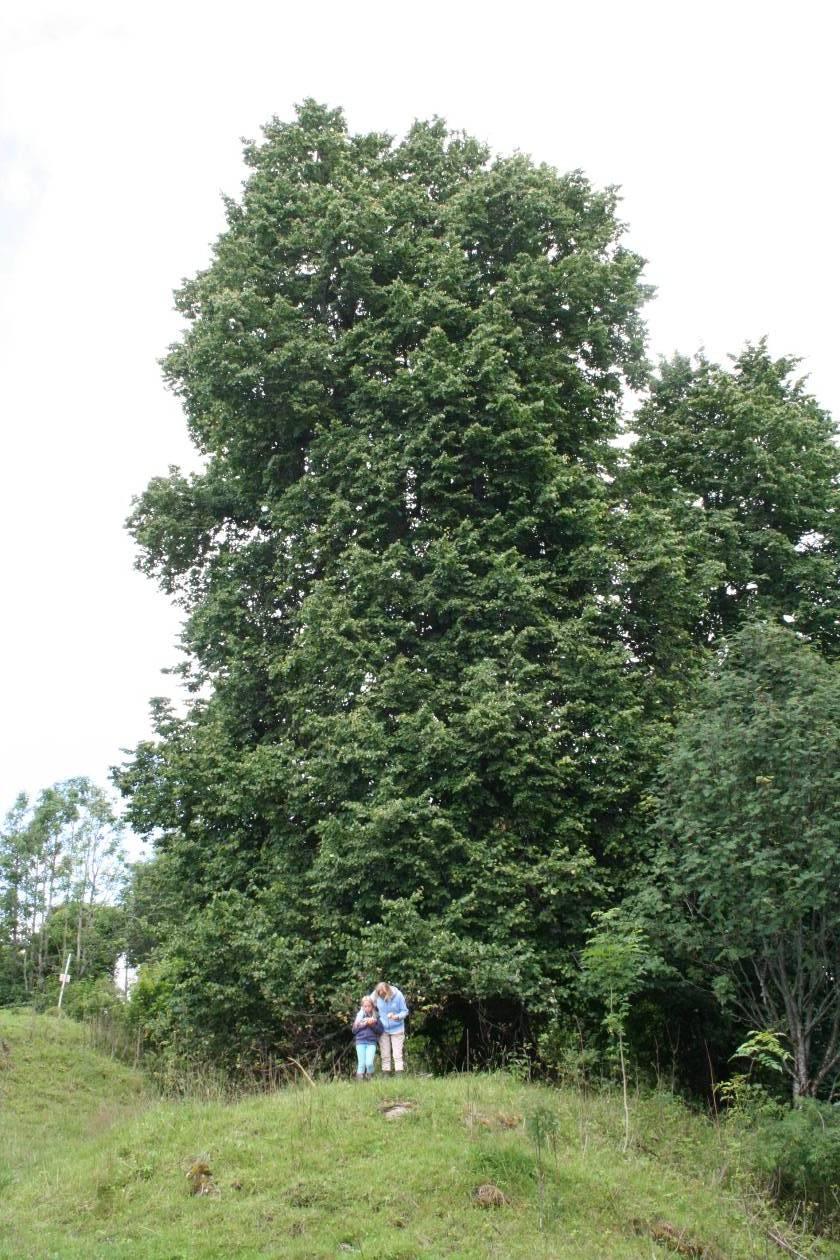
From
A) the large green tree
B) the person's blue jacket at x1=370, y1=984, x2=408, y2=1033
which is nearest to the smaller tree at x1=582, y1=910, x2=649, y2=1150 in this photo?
the large green tree

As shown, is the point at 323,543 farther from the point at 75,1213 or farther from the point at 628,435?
the point at 75,1213

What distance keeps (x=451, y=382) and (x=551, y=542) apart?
3.23 metres

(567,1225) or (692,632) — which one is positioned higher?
(692,632)

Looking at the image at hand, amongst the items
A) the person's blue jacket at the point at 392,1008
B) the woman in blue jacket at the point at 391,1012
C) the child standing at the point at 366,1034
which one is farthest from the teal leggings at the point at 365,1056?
the person's blue jacket at the point at 392,1008

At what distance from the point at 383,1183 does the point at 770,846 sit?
19.2 feet

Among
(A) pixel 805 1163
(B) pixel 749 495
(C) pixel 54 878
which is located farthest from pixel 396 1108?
(C) pixel 54 878

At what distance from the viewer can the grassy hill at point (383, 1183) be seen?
8469 mm

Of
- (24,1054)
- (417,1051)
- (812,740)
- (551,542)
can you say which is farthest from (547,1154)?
(24,1054)

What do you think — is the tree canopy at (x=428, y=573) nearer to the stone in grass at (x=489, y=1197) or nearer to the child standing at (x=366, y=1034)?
the child standing at (x=366, y=1034)

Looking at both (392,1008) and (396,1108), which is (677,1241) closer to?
(396,1108)

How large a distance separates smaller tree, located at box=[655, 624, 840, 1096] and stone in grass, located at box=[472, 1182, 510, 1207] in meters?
4.51

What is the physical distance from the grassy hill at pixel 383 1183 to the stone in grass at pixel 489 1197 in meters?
0.02

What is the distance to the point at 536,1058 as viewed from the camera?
48.6 feet

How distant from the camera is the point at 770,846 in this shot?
12109 mm
